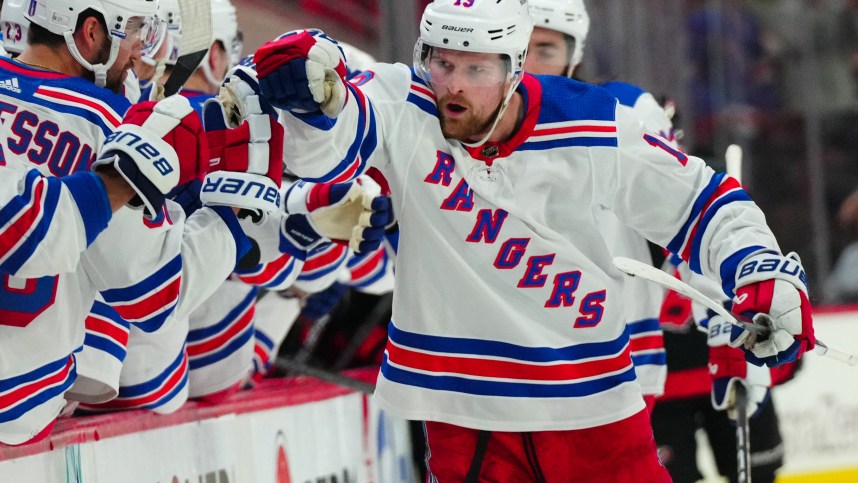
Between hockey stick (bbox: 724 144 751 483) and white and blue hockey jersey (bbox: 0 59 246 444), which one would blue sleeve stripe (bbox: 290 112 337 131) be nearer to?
white and blue hockey jersey (bbox: 0 59 246 444)

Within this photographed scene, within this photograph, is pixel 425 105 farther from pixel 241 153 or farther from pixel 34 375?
pixel 34 375

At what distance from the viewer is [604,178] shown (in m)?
2.38

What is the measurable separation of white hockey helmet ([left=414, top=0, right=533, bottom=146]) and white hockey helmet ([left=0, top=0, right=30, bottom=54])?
2.23ft

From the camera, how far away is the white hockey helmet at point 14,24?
7.71ft

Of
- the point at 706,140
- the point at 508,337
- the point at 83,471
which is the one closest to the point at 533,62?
the point at 508,337

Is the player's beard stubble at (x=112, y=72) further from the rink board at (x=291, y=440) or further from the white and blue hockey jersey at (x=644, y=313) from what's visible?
the white and blue hockey jersey at (x=644, y=313)

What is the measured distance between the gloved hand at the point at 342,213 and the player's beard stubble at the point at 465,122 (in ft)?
1.76

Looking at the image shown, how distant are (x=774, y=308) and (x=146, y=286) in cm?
102

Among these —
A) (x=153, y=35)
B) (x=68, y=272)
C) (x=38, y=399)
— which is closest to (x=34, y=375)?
(x=38, y=399)

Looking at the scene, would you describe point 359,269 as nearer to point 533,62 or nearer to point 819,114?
point 533,62

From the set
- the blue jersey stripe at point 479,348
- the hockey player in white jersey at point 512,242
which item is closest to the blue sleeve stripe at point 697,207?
the hockey player in white jersey at point 512,242

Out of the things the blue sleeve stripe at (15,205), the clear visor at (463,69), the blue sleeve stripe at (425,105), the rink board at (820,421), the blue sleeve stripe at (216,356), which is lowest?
the rink board at (820,421)

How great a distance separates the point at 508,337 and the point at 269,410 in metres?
1.11

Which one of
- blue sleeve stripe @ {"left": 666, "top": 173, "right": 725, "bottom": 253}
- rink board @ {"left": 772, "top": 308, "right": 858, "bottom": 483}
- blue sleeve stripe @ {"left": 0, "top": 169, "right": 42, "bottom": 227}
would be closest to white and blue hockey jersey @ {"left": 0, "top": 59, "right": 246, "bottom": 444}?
blue sleeve stripe @ {"left": 0, "top": 169, "right": 42, "bottom": 227}
